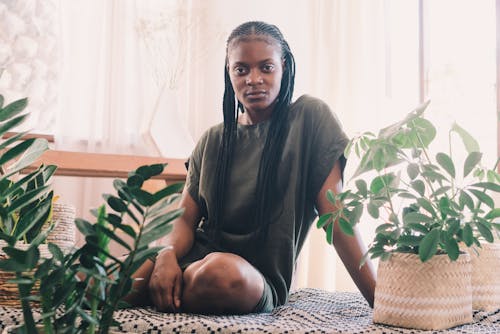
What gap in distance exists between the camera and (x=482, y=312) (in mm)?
1115

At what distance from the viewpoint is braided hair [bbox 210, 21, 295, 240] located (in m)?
1.42

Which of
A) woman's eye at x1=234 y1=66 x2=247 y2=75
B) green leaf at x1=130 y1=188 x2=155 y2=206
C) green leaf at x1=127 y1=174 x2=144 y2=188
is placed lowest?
green leaf at x1=130 y1=188 x2=155 y2=206

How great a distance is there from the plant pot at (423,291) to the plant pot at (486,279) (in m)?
0.15

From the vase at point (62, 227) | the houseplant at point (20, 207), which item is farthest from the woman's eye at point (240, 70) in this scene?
the houseplant at point (20, 207)

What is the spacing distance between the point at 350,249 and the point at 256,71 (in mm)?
452

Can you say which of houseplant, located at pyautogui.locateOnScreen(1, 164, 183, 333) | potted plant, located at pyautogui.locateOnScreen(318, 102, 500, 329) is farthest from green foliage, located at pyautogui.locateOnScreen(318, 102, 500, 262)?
houseplant, located at pyautogui.locateOnScreen(1, 164, 183, 333)

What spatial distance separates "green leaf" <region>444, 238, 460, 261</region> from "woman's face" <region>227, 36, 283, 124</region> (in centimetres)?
65

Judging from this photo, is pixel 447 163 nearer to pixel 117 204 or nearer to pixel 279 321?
pixel 279 321

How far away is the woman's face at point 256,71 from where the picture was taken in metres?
1.45

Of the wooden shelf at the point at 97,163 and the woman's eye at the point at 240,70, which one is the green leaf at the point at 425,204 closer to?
the woman's eye at the point at 240,70

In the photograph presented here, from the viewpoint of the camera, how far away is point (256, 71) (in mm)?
1445

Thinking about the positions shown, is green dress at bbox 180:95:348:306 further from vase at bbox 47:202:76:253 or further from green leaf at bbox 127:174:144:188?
green leaf at bbox 127:174:144:188

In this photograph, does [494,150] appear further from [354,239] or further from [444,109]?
[354,239]

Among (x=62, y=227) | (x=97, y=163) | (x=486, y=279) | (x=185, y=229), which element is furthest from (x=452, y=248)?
(x=97, y=163)
